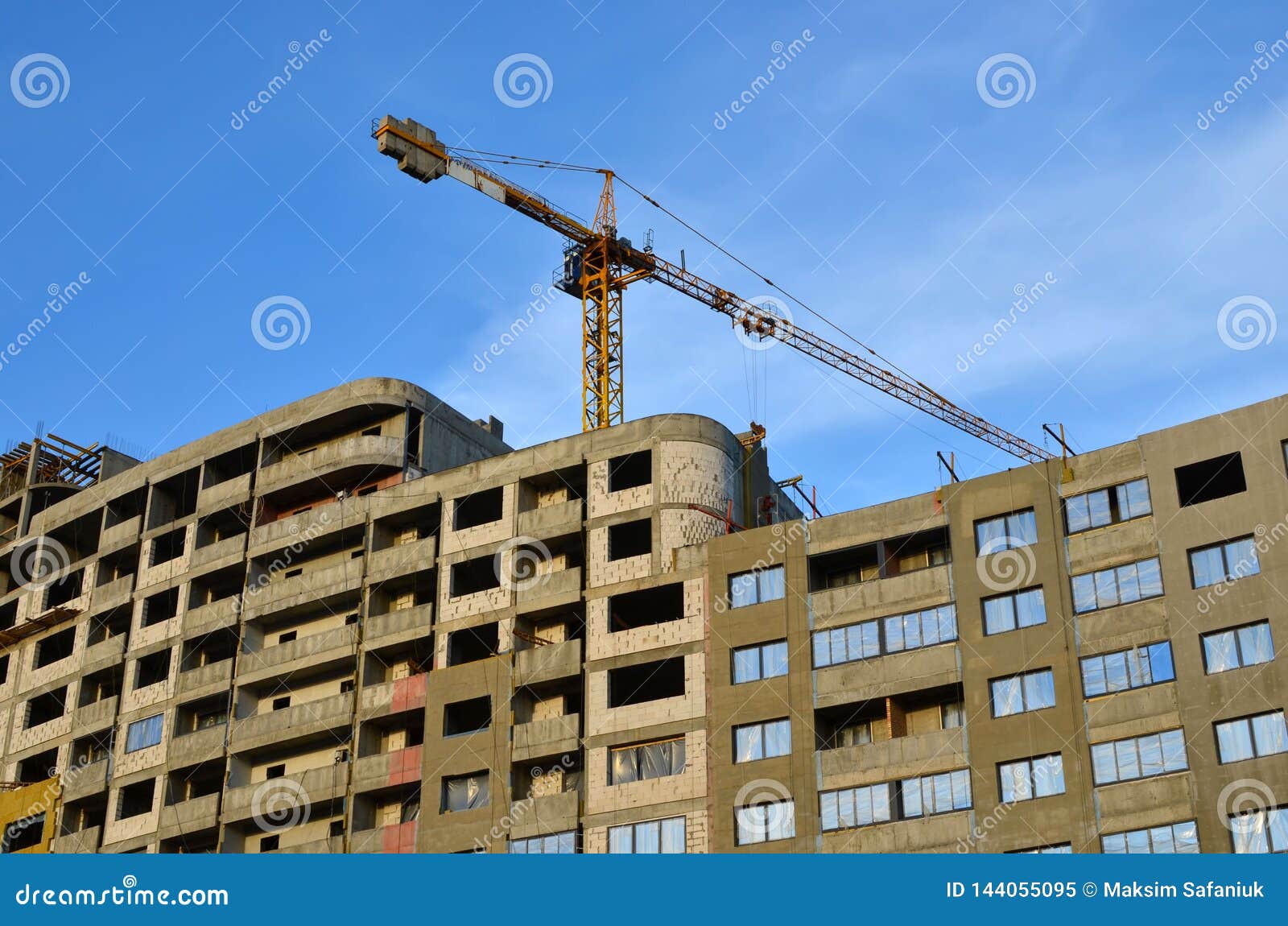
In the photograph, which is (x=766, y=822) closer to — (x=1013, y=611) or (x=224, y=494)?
(x=1013, y=611)

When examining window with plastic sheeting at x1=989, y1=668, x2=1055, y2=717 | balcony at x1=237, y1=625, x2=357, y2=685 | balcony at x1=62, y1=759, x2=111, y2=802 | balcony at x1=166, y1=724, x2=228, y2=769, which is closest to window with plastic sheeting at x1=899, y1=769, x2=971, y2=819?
window with plastic sheeting at x1=989, y1=668, x2=1055, y2=717

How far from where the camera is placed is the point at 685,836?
69.1m

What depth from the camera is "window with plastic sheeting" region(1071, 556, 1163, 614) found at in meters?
65.2

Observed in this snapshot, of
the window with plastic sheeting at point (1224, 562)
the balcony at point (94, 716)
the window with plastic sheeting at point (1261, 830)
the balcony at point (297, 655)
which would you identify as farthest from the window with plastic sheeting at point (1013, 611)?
the balcony at point (94, 716)

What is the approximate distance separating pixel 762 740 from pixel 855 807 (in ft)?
15.3

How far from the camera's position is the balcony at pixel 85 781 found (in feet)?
290

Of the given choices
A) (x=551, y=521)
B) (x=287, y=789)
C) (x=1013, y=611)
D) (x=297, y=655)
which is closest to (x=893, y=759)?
(x=1013, y=611)

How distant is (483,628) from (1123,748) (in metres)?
28.9

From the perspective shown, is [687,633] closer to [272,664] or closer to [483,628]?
[483,628]

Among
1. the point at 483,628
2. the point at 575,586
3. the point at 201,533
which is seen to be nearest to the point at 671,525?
the point at 575,586

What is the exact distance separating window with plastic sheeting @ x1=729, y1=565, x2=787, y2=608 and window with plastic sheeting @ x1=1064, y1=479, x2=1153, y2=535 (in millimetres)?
11824

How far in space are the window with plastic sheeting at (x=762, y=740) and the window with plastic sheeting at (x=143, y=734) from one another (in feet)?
107

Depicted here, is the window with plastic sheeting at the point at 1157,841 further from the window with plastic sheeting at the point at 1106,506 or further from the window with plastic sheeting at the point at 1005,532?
the window with plastic sheeting at the point at 1005,532

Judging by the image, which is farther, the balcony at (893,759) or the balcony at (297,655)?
the balcony at (297,655)
